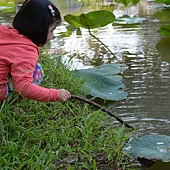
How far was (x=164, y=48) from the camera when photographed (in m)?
3.86

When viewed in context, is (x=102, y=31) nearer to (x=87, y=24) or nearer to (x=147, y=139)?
(x=87, y=24)

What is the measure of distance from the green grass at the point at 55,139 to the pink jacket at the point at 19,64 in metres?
0.13

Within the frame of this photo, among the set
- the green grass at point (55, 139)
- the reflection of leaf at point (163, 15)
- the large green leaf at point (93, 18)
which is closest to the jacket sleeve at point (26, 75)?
the green grass at point (55, 139)

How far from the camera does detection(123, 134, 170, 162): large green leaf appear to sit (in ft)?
5.48

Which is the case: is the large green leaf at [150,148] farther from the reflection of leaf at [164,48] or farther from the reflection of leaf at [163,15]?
the reflection of leaf at [163,15]

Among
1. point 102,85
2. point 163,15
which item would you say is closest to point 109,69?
point 102,85

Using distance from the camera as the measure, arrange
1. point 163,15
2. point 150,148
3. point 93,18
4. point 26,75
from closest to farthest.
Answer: point 26,75
point 150,148
point 93,18
point 163,15

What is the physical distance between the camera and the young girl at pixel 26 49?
5.47ft

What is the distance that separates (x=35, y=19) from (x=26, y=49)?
139mm

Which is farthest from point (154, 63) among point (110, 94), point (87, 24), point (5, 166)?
point (5, 166)

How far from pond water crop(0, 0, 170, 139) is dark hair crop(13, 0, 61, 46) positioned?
2.54ft

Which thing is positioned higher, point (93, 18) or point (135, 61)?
point (93, 18)

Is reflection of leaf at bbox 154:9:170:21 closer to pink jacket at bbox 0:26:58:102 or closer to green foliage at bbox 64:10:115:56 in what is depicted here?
green foliage at bbox 64:10:115:56

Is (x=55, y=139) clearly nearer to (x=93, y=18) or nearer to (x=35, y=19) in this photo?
(x=35, y=19)
